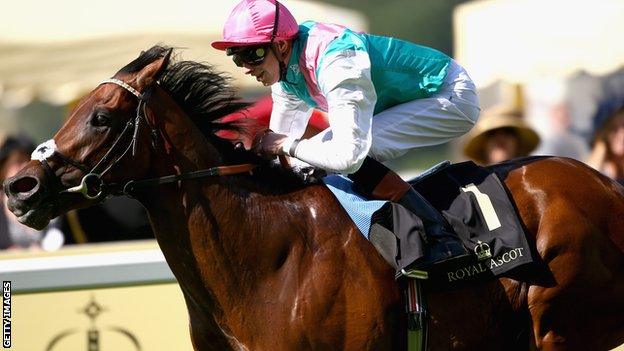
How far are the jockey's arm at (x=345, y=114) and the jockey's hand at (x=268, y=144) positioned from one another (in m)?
0.13

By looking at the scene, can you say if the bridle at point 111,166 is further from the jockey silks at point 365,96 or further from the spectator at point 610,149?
the spectator at point 610,149

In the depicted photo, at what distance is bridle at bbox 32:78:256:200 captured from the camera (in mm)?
3779

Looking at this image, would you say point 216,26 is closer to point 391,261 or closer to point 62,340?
point 62,340

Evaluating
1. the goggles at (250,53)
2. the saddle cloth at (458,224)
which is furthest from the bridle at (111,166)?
the saddle cloth at (458,224)

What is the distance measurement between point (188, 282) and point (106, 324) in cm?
152

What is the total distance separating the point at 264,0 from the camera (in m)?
→ 4.06

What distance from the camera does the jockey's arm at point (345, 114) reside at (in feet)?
12.5

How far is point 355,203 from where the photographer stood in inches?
159

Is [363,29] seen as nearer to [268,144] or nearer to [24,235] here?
[24,235]

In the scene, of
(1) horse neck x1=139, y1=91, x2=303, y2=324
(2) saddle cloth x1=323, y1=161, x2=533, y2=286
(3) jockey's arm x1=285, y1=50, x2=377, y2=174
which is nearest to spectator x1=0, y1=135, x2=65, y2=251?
(1) horse neck x1=139, y1=91, x2=303, y2=324

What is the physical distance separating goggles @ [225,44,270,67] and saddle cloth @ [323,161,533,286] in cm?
53

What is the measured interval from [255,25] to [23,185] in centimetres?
99

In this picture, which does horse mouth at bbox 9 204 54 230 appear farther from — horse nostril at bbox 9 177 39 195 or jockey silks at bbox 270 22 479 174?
jockey silks at bbox 270 22 479 174

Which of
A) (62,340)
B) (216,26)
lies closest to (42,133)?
(216,26)
